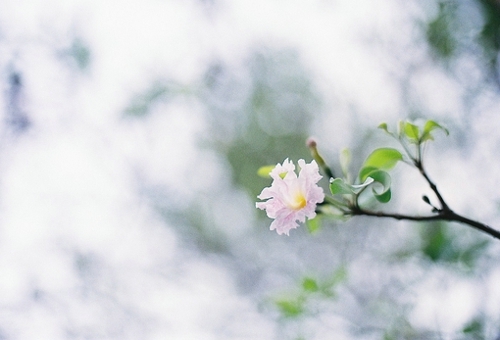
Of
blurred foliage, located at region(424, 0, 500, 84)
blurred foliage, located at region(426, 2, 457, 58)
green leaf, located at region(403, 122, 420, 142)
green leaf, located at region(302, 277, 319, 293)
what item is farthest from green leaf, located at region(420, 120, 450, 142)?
blurred foliage, located at region(426, 2, 457, 58)

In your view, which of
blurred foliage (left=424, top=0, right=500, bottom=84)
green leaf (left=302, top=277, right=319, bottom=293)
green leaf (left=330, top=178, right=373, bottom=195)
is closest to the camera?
green leaf (left=330, top=178, right=373, bottom=195)

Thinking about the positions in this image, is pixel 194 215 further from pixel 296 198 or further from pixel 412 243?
pixel 296 198

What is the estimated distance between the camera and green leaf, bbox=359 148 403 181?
37.1 inches

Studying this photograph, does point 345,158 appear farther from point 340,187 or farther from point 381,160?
point 340,187

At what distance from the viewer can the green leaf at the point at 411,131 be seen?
95 cm

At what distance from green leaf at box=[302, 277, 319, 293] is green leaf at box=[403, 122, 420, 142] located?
65 cm

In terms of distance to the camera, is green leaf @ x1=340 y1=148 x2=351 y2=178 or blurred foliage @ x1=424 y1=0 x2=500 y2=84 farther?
blurred foliage @ x1=424 y1=0 x2=500 y2=84

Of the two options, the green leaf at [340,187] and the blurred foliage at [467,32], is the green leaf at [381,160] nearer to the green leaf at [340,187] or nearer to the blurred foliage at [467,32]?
the green leaf at [340,187]

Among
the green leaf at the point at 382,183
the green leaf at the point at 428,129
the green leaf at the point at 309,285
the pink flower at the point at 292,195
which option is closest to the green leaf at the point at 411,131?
the green leaf at the point at 428,129

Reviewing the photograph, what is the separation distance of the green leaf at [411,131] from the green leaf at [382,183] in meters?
0.13

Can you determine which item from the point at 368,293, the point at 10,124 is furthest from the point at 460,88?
the point at 10,124

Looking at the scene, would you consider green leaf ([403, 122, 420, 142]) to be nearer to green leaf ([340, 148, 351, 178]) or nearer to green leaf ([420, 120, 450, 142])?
green leaf ([420, 120, 450, 142])

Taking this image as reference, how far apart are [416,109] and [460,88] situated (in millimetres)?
236

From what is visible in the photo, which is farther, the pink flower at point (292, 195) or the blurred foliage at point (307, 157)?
the blurred foliage at point (307, 157)
